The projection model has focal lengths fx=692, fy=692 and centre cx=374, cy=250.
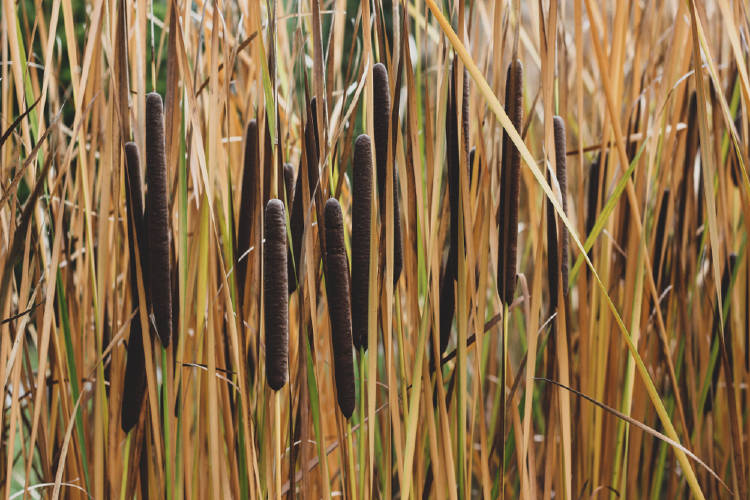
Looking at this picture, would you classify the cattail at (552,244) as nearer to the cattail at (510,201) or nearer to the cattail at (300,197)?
the cattail at (510,201)

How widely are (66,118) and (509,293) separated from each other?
252cm

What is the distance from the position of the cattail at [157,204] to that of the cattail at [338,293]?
0.38 feet

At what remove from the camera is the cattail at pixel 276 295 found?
0.44 meters

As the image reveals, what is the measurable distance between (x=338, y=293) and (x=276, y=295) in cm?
4

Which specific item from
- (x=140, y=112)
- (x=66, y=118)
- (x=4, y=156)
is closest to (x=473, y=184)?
(x=140, y=112)

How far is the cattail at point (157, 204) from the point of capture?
1.55ft

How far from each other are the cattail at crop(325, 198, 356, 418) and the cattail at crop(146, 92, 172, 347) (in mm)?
115

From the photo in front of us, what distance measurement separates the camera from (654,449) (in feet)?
2.67

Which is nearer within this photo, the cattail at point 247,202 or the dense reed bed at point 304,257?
the dense reed bed at point 304,257

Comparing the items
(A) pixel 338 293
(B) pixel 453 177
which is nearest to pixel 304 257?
(A) pixel 338 293

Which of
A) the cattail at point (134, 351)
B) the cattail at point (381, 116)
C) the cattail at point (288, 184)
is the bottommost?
the cattail at point (134, 351)

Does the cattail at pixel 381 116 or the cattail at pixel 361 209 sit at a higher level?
the cattail at pixel 381 116

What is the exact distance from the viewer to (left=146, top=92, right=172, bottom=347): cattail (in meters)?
0.47

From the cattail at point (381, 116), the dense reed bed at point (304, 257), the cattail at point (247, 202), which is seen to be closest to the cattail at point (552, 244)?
the dense reed bed at point (304, 257)
